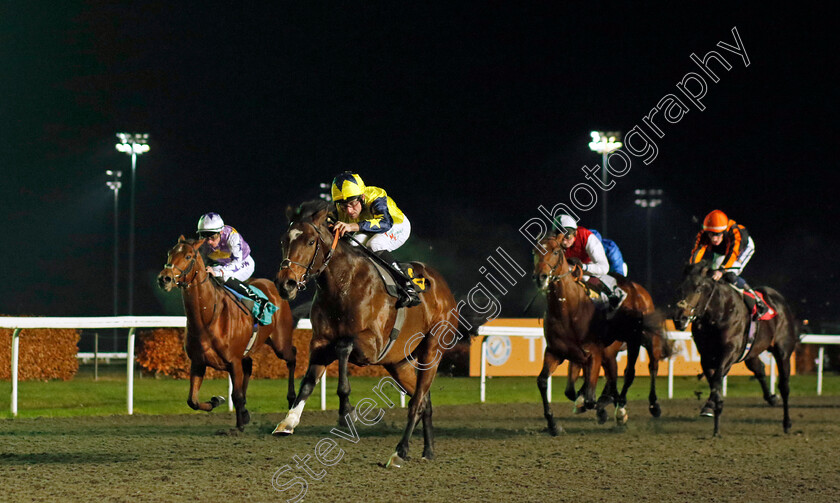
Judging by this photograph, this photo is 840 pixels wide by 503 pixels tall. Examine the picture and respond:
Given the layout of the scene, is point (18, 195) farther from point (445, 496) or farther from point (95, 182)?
point (445, 496)

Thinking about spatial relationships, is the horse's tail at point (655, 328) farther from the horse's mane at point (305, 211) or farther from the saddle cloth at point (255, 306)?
the horse's mane at point (305, 211)

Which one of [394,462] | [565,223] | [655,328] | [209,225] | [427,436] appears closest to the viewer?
[394,462]

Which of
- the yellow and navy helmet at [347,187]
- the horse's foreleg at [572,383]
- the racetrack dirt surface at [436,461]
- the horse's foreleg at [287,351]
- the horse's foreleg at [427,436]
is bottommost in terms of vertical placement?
the racetrack dirt surface at [436,461]

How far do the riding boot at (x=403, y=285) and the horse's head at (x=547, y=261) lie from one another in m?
1.94

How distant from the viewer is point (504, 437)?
7.96 metres

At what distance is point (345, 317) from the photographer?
18.5ft

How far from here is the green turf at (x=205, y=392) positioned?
10.3 m

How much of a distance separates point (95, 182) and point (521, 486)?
3963 centimetres

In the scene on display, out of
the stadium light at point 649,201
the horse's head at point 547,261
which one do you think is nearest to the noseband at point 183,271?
the horse's head at point 547,261

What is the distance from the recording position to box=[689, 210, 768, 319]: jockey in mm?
8891

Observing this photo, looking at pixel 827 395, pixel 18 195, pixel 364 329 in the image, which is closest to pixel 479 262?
pixel 827 395

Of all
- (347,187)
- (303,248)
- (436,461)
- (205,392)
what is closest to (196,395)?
(436,461)

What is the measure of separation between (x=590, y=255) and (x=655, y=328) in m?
0.97

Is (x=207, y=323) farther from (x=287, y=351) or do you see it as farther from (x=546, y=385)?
(x=546, y=385)
